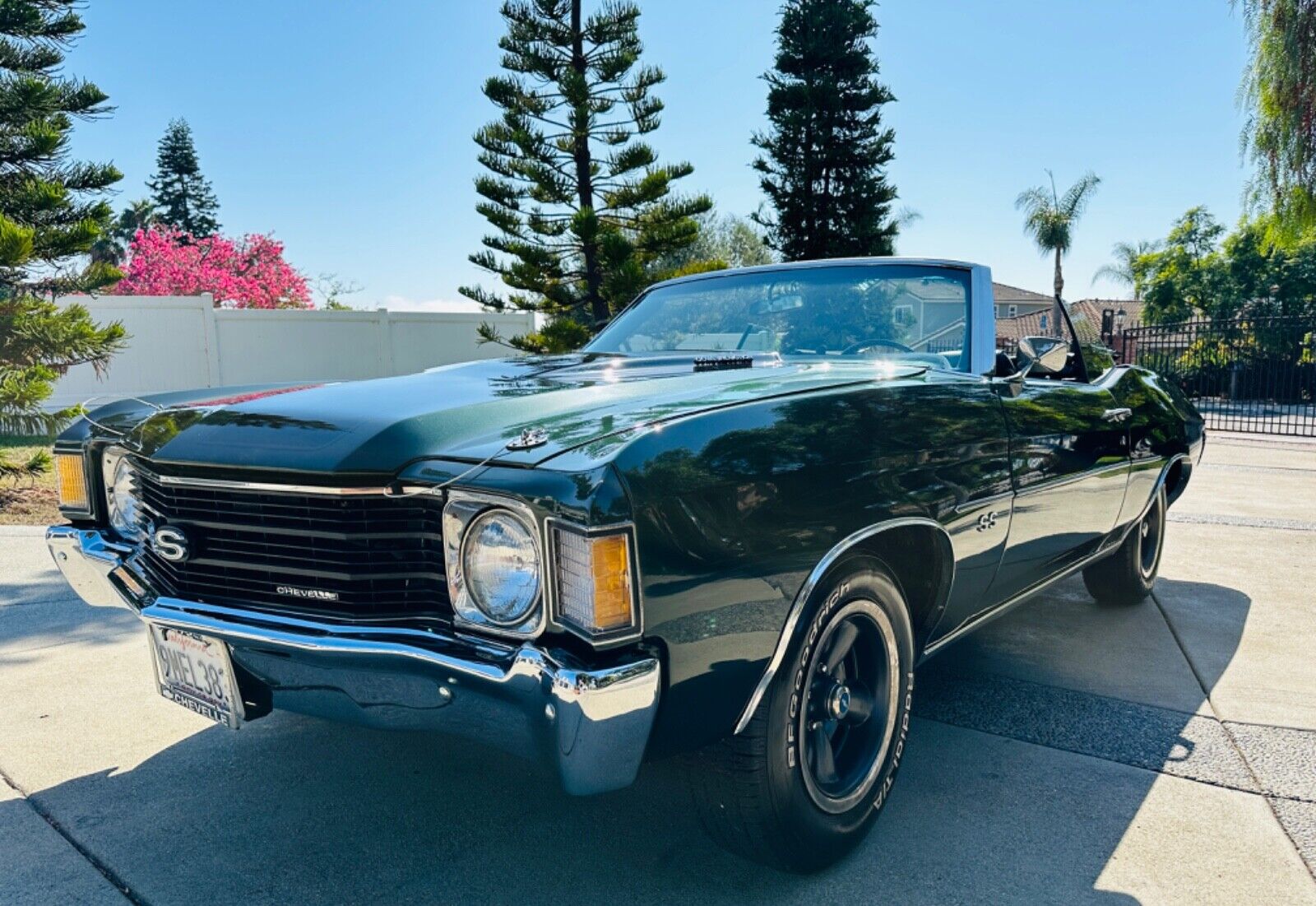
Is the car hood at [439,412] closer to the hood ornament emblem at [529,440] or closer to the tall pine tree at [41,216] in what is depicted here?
the hood ornament emblem at [529,440]

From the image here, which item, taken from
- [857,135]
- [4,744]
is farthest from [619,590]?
[857,135]

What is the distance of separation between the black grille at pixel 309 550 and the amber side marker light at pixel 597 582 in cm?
31

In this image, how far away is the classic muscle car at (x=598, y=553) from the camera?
179 cm

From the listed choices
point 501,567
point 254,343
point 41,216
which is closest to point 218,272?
point 254,343

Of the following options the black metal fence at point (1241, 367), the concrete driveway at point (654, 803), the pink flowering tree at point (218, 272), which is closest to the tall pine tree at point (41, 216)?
the concrete driveway at point (654, 803)

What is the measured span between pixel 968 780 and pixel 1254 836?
70 centimetres

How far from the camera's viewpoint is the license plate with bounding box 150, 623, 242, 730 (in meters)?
2.19

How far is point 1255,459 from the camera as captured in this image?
11.3m

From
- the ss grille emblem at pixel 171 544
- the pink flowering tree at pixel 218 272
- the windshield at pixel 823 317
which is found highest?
the pink flowering tree at pixel 218 272

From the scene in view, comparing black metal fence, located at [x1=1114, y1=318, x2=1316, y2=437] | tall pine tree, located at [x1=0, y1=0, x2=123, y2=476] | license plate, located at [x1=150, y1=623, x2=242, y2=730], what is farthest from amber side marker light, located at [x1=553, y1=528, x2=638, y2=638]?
black metal fence, located at [x1=1114, y1=318, x2=1316, y2=437]

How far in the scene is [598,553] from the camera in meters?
1.73

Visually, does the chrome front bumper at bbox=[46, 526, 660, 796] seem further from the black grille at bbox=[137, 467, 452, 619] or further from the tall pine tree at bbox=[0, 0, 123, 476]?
the tall pine tree at bbox=[0, 0, 123, 476]

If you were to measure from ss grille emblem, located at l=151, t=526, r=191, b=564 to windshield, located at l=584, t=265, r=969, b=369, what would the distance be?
1.82 m

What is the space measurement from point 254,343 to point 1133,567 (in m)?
15.7
